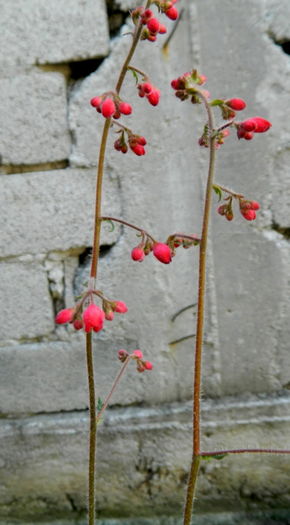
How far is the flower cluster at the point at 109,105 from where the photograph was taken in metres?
0.77

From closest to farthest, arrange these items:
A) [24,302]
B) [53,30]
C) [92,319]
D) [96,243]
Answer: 1. [92,319]
2. [96,243]
3. [53,30]
4. [24,302]

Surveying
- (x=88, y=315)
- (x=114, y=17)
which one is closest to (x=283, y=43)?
(x=114, y=17)

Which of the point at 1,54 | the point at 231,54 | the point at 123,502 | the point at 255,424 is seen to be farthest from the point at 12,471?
the point at 231,54

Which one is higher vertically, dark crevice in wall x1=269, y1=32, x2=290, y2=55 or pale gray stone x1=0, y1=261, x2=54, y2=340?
dark crevice in wall x1=269, y1=32, x2=290, y2=55

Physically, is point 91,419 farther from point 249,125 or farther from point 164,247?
point 249,125

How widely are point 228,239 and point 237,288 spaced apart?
0.17 meters

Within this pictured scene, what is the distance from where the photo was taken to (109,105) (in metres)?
0.77

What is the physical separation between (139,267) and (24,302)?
427 mm

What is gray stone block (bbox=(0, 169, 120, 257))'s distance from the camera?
59.4 inches

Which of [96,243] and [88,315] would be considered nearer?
[88,315]

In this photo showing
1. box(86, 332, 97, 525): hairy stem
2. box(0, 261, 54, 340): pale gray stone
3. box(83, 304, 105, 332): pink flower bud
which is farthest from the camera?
box(0, 261, 54, 340): pale gray stone

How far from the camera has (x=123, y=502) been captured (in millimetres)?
1596

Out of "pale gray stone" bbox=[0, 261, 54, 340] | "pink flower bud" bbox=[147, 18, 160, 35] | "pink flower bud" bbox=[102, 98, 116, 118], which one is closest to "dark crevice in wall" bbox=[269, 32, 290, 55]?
"pink flower bud" bbox=[147, 18, 160, 35]

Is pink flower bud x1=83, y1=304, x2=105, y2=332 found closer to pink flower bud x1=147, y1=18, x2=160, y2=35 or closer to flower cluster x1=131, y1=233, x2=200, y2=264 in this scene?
flower cluster x1=131, y1=233, x2=200, y2=264
